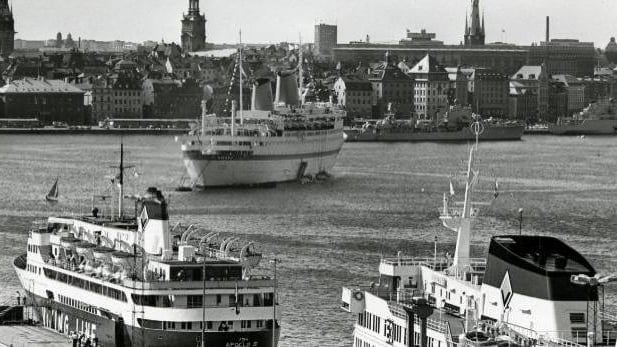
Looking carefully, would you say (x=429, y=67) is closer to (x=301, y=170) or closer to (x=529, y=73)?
Answer: (x=529, y=73)

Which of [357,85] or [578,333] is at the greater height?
[357,85]

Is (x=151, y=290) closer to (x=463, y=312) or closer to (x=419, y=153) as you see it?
(x=463, y=312)

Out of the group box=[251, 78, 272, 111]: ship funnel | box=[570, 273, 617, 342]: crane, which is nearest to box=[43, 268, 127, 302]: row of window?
box=[570, 273, 617, 342]: crane

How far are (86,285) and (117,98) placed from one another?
114 meters

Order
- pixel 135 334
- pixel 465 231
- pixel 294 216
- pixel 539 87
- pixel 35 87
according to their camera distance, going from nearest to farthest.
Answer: pixel 465 231, pixel 135 334, pixel 294 216, pixel 35 87, pixel 539 87

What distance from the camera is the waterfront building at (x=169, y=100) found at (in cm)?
14238

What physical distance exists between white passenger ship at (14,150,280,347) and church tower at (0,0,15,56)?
15574 cm

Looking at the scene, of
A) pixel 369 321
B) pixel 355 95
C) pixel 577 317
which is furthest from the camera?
pixel 355 95

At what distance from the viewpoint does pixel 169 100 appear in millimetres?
143375

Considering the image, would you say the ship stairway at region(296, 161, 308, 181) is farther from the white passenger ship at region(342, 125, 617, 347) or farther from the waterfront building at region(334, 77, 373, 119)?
the waterfront building at region(334, 77, 373, 119)

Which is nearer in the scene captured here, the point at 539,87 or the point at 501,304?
the point at 501,304

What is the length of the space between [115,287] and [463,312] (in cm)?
645

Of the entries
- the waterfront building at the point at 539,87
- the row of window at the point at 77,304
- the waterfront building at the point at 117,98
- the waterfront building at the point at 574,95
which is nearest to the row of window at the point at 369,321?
the row of window at the point at 77,304

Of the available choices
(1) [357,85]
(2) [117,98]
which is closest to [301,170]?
(2) [117,98]
